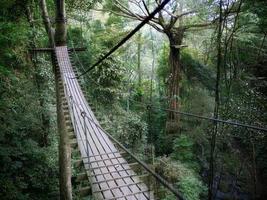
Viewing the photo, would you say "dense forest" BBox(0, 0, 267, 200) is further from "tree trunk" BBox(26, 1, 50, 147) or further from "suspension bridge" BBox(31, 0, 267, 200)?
"suspension bridge" BBox(31, 0, 267, 200)

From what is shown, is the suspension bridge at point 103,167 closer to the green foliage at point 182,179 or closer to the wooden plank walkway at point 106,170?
the wooden plank walkway at point 106,170

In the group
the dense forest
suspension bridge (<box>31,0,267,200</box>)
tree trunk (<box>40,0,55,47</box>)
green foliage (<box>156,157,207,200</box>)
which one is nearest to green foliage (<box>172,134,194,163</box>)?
the dense forest

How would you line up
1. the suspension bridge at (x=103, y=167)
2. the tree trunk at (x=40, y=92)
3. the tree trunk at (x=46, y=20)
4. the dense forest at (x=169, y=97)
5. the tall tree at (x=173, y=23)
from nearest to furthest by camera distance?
the suspension bridge at (x=103, y=167) < the dense forest at (x=169, y=97) < the tree trunk at (x=46, y=20) < the tree trunk at (x=40, y=92) < the tall tree at (x=173, y=23)

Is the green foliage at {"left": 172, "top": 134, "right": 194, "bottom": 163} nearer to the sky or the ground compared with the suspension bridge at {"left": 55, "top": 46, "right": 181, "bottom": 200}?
nearer to the ground

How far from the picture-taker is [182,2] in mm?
6551

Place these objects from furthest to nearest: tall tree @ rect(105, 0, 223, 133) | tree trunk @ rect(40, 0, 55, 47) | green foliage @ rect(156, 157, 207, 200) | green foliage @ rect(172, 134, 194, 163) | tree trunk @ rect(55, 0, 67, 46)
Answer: green foliage @ rect(172, 134, 194, 163)
tall tree @ rect(105, 0, 223, 133)
green foliage @ rect(156, 157, 207, 200)
tree trunk @ rect(40, 0, 55, 47)
tree trunk @ rect(55, 0, 67, 46)

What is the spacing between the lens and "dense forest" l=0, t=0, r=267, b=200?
179 inches

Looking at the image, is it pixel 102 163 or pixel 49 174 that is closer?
pixel 102 163

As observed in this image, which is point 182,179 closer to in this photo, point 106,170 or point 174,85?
point 106,170

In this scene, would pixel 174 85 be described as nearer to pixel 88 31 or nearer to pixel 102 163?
pixel 88 31

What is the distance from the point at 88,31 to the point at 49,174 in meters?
5.29

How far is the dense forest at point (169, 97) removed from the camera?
454cm

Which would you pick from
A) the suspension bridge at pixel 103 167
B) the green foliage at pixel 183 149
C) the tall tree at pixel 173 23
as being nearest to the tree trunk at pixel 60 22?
the suspension bridge at pixel 103 167

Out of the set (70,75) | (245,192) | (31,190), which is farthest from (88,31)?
(245,192)
